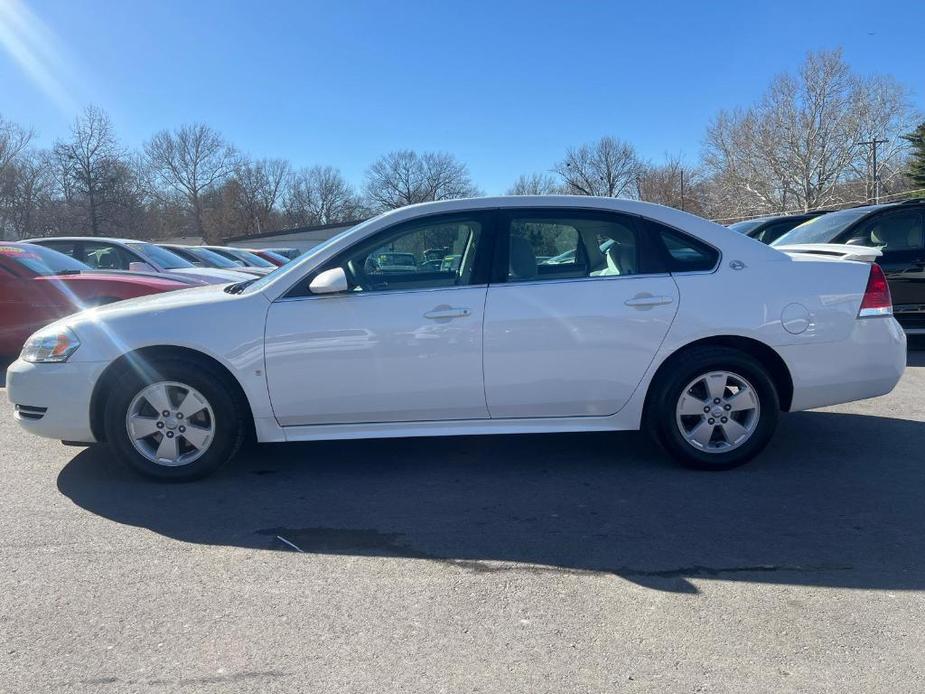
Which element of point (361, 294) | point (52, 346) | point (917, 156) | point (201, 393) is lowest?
point (201, 393)

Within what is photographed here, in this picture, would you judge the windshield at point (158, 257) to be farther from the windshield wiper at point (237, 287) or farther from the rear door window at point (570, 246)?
the rear door window at point (570, 246)

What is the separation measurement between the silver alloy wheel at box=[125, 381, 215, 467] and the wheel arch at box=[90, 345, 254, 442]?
157 mm

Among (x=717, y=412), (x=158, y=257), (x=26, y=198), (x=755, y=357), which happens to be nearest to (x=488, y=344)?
(x=717, y=412)

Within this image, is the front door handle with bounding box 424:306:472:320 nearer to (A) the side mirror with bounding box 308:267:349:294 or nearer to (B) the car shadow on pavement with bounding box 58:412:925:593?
(A) the side mirror with bounding box 308:267:349:294

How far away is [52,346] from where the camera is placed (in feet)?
14.0

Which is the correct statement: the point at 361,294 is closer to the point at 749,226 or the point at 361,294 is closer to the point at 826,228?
the point at 826,228

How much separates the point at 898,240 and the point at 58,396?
899 centimetres

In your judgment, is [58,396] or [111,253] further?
[111,253]

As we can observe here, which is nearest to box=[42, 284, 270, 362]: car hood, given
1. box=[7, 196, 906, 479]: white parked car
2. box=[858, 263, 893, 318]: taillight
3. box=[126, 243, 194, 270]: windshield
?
box=[7, 196, 906, 479]: white parked car

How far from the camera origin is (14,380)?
430 centimetres

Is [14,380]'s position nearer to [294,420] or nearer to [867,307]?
[294,420]

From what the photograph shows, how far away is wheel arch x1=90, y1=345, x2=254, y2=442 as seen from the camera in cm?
416

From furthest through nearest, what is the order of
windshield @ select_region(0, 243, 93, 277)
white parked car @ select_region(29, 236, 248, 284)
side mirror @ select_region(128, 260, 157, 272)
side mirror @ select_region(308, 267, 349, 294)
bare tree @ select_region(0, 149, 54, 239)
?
bare tree @ select_region(0, 149, 54, 239)
white parked car @ select_region(29, 236, 248, 284)
side mirror @ select_region(128, 260, 157, 272)
windshield @ select_region(0, 243, 93, 277)
side mirror @ select_region(308, 267, 349, 294)

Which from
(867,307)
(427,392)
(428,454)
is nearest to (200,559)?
(427,392)
